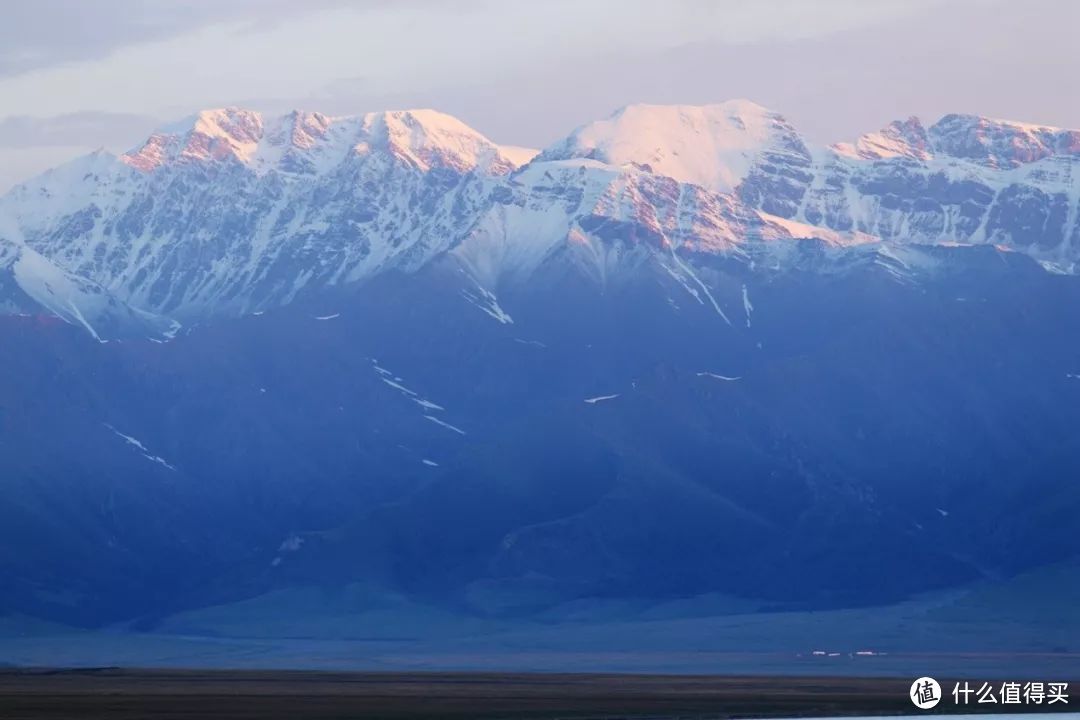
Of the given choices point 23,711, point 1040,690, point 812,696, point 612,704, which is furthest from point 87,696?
point 1040,690

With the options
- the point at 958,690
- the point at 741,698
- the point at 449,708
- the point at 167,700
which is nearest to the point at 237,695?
the point at 167,700

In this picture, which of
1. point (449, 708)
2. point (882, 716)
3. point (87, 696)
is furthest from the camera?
point (87, 696)

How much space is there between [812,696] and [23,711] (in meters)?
53.5

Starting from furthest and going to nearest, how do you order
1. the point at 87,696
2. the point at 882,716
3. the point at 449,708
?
the point at 87,696, the point at 449,708, the point at 882,716

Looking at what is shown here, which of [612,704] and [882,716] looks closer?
[882,716]

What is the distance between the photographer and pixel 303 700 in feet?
614

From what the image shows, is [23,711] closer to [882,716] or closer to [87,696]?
[87,696]

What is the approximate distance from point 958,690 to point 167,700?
50.7 metres

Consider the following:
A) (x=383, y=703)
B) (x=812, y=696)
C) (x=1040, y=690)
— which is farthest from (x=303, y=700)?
(x=1040, y=690)

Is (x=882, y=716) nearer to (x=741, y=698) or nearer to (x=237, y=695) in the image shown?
(x=741, y=698)

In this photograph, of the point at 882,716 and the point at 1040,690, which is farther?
the point at 1040,690

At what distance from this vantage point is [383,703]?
605 feet

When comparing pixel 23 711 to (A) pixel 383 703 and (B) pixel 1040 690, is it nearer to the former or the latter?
(A) pixel 383 703

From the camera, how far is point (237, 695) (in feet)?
638
